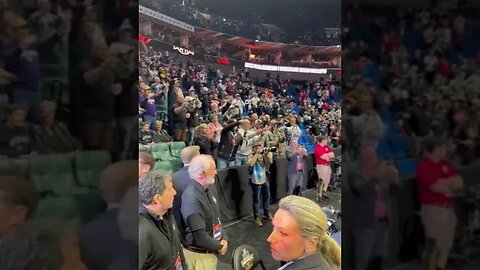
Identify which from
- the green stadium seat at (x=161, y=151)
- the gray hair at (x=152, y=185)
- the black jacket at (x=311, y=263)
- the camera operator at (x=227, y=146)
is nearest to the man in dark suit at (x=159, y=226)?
the gray hair at (x=152, y=185)

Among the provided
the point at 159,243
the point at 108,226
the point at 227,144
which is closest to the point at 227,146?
the point at 227,144

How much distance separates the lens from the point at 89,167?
135 centimetres

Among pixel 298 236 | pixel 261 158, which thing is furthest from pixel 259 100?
pixel 298 236

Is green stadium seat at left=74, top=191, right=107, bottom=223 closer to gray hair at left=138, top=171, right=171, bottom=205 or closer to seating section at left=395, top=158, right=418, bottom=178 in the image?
seating section at left=395, top=158, right=418, bottom=178

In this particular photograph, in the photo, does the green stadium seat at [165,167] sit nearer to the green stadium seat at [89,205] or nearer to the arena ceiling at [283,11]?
the arena ceiling at [283,11]

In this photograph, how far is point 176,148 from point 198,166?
0.62 ft

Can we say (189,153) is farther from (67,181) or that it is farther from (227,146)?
(67,181)

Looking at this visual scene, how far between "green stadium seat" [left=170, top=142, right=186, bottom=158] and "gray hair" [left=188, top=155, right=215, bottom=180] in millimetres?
108

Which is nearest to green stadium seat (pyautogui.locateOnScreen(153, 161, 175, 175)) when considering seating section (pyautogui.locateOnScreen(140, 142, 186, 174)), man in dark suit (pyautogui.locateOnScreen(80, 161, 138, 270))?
seating section (pyautogui.locateOnScreen(140, 142, 186, 174))

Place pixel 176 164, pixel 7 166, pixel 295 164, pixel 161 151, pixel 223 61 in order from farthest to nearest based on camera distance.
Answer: pixel 295 164 → pixel 223 61 → pixel 176 164 → pixel 161 151 → pixel 7 166

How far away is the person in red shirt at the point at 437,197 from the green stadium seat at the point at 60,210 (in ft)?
3.31

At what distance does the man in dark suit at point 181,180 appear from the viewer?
A: 2.96 m

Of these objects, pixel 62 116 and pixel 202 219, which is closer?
pixel 62 116

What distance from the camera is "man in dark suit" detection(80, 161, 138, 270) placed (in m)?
1.33
